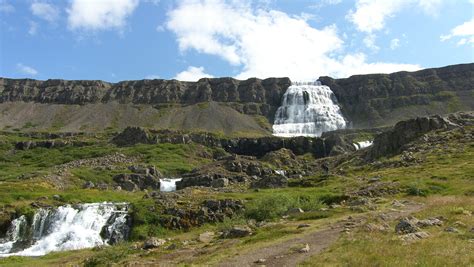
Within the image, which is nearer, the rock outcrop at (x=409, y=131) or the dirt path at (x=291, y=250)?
the dirt path at (x=291, y=250)

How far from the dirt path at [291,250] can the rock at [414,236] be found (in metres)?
4.73

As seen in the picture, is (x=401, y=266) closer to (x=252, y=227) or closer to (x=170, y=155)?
(x=252, y=227)

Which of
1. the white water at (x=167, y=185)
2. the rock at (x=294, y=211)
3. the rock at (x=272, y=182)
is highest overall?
the rock at (x=294, y=211)

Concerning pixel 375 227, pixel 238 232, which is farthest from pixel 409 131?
pixel 375 227

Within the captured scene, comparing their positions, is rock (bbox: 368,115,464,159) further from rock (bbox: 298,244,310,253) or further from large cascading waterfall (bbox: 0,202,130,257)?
rock (bbox: 298,244,310,253)

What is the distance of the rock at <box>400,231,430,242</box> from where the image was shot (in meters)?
25.7

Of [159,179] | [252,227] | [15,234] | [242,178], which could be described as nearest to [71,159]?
[159,179]

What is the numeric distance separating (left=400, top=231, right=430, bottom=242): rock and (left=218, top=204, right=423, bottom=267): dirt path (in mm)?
4733

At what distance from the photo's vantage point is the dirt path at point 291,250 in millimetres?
26188

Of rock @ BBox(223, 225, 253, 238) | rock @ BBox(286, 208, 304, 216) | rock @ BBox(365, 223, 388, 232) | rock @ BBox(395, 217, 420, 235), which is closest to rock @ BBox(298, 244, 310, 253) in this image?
rock @ BBox(365, 223, 388, 232)

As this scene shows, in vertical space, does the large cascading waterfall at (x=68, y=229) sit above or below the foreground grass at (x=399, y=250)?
below

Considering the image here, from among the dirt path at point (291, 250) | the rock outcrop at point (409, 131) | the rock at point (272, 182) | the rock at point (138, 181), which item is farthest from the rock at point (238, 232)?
the rock at point (138, 181)

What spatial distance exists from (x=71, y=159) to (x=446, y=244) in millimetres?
175039

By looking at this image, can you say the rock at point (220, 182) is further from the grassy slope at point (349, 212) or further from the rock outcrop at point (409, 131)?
the rock outcrop at point (409, 131)
